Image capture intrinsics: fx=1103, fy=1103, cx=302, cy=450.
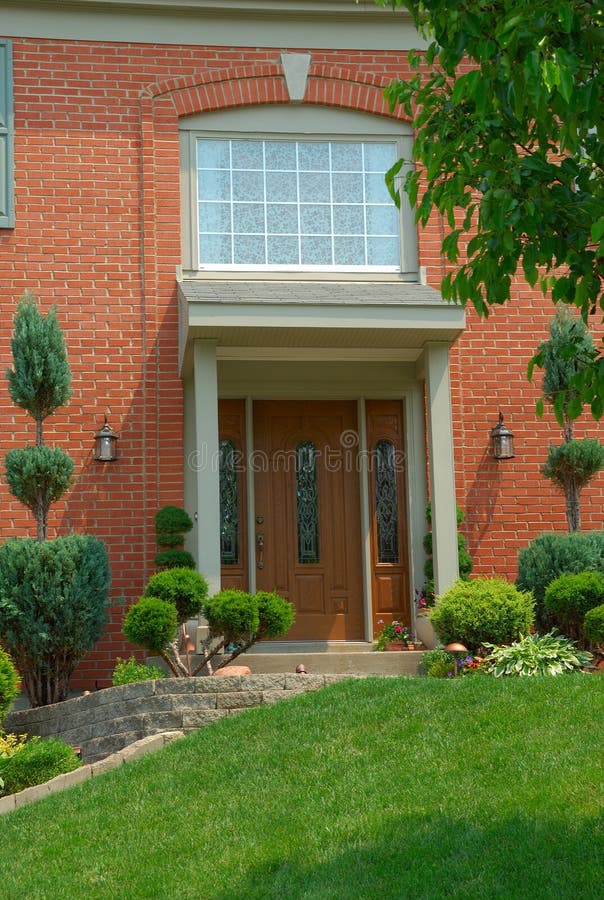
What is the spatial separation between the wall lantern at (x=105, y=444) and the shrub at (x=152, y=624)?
239 cm

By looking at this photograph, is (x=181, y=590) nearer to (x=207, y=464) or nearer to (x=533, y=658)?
(x=207, y=464)

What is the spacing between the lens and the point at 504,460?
1135cm

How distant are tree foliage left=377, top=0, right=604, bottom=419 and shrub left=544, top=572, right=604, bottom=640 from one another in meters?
5.17

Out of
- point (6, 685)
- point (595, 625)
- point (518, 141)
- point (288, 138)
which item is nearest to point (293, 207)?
point (288, 138)

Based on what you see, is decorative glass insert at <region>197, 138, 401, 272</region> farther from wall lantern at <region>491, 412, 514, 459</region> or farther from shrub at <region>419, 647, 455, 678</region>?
shrub at <region>419, 647, 455, 678</region>

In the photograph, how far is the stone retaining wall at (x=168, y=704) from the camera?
801cm

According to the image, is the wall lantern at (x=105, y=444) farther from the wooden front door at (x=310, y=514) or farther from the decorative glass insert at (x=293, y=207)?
the decorative glass insert at (x=293, y=207)

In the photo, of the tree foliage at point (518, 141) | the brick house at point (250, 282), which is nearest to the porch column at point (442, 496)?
the brick house at point (250, 282)

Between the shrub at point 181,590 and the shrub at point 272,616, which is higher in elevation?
the shrub at point 181,590

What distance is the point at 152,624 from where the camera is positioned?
841 cm

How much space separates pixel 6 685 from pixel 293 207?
5.66 meters

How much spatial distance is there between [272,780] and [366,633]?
482 cm

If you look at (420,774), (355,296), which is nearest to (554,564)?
(355,296)

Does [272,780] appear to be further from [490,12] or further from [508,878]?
[490,12]
